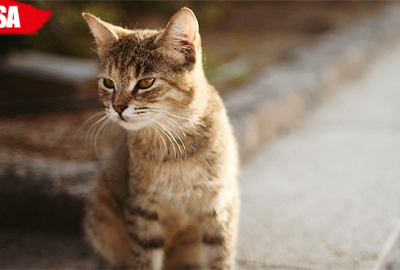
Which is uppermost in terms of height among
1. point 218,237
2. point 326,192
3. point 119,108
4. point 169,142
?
point 119,108

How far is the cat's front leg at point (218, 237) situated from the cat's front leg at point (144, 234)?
20 cm

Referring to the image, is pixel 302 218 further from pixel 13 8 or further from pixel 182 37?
pixel 13 8

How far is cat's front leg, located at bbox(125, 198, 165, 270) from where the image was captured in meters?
1.74

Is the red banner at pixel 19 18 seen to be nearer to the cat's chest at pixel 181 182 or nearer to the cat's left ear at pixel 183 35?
the cat's left ear at pixel 183 35

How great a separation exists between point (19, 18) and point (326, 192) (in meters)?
2.04

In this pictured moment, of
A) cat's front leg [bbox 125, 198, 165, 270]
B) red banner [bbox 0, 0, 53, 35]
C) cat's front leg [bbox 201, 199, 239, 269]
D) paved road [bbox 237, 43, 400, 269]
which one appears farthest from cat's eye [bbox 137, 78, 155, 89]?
paved road [bbox 237, 43, 400, 269]

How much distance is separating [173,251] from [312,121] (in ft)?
Answer: 7.24

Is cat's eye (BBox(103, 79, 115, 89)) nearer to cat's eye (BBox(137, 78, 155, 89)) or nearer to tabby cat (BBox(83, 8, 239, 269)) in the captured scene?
tabby cat (BBox(83, 8, 239, 269))

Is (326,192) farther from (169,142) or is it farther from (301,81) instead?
(301,81)

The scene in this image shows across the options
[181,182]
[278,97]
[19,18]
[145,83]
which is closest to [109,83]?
[145,83]

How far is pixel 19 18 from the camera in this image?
212 centimetres

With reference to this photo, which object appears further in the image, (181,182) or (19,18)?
(19,18)

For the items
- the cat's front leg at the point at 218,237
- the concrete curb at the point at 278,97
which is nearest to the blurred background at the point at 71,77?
the concrete curb at the point at 278,97

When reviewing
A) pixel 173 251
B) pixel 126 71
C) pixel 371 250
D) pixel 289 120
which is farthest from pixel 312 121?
pixel 126 71
